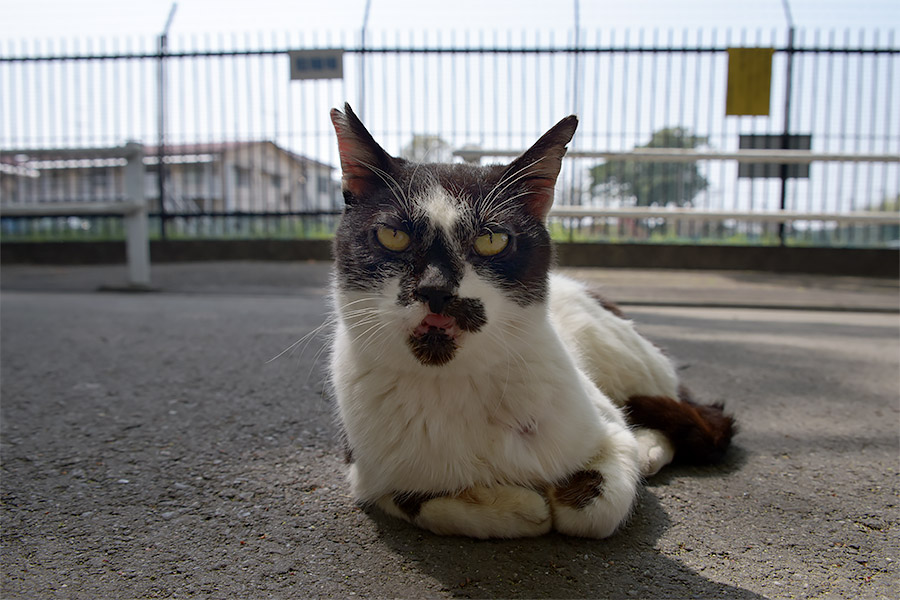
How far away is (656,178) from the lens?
9.09 metres

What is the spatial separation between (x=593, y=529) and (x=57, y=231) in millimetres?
12074

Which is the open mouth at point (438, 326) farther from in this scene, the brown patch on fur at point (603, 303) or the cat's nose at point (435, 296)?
the brown patch on fur at point (603, 303)

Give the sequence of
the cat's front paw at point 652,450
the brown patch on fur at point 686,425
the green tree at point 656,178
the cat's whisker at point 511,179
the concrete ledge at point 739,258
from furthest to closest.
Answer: the green tree at point 656,178
the concrete ledge at point 739,258
the brown patch on fur at point 686,425
the cat's front paw at point 652,450
the cat's whisker at point 511,179

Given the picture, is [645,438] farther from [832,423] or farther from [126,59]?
[126,59]

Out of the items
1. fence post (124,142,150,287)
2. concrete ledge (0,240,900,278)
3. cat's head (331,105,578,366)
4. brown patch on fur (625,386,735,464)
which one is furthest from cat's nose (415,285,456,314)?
concrete ledge (0,240,900,278)

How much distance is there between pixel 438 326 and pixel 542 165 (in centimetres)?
62

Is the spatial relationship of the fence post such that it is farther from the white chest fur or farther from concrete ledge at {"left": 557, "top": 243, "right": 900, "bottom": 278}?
the white chest fur

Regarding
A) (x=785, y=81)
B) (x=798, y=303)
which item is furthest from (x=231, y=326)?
(x=785, y=81)

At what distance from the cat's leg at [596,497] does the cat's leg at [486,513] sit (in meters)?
0.04

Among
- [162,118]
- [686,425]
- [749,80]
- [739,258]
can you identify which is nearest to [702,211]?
[749,80]

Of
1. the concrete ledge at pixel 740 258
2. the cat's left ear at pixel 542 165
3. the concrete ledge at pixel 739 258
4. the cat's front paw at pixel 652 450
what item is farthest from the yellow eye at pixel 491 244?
the concrete ledge at pixel 740 258

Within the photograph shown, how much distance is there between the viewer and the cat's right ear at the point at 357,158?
165 centimetres

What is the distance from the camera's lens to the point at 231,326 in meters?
4.32

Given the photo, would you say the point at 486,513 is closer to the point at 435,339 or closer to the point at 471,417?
the point at 471,417
